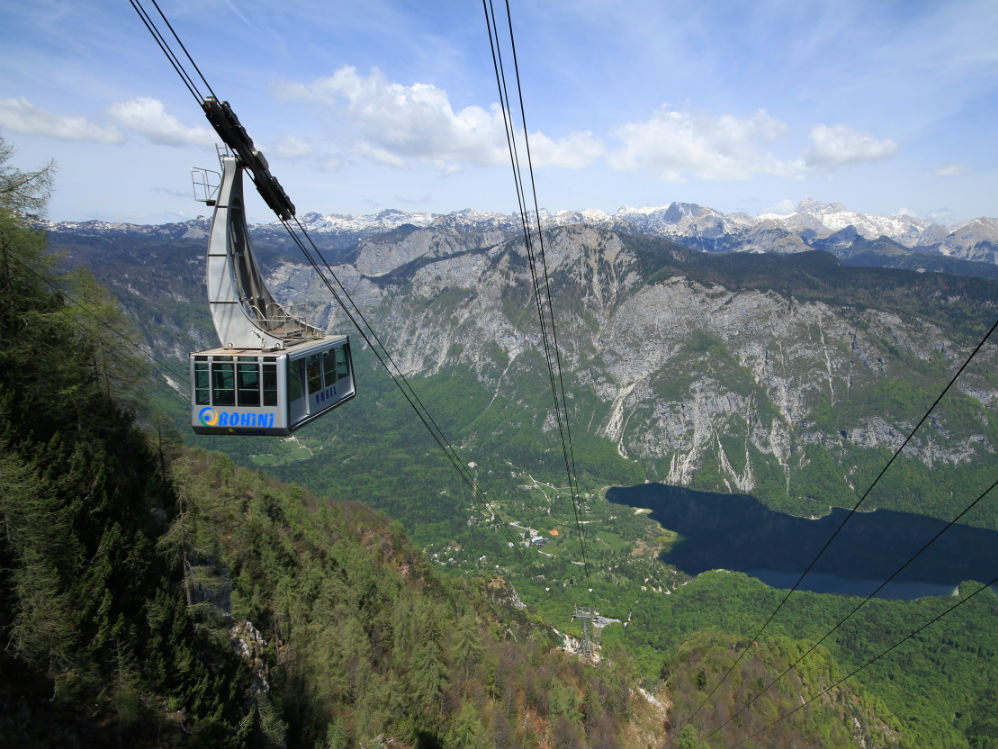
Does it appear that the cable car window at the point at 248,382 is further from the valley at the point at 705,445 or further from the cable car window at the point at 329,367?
the valley at the point at 705,445

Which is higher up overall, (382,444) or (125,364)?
(125,364)

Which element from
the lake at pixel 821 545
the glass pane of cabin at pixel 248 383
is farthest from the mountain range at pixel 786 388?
the glass pane of cabin at pixel 248 383

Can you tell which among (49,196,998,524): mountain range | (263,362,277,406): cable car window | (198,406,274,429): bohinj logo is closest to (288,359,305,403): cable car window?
(263,362,277,406): cable car window

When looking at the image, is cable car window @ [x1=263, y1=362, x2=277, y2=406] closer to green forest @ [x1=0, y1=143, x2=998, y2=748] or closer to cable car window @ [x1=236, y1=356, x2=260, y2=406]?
cable car window @ [x1=236, y1=356, x2=260, y2=406]

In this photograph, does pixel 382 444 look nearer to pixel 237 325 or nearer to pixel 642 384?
pixel 642 384

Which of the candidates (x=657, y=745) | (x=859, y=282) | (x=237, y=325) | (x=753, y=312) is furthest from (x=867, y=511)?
(x=237, y=325)
